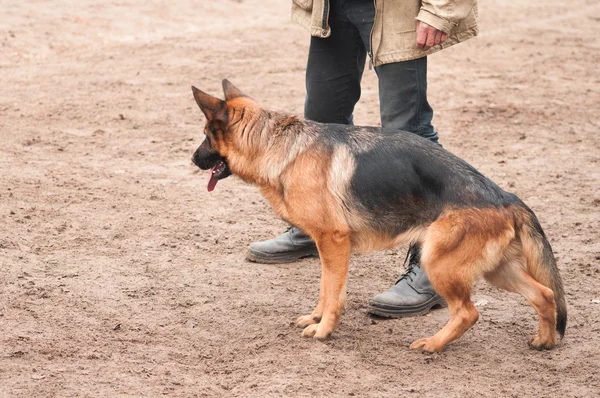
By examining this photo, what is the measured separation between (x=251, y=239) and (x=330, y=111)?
1.21 meters

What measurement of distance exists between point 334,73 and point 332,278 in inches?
57.9

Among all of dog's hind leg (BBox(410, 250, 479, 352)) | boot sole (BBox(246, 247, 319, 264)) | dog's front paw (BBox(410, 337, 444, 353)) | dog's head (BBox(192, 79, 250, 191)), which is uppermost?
dog's head (BBox(192, 79, 250, 191))

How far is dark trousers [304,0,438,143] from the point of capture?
5.11m

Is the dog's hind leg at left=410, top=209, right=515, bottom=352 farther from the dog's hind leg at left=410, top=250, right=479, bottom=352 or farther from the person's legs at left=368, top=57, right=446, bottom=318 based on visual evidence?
the person's legs at left=368, top=57, right=446, bottom=318

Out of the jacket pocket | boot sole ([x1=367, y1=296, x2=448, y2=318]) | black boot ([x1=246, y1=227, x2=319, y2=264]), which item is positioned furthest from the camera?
black boot ([x1=246, y1=227, x2=319, y2=264])

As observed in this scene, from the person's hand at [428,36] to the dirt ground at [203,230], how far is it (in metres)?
1.63

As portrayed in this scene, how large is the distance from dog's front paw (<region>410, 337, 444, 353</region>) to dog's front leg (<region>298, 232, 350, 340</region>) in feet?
1.46

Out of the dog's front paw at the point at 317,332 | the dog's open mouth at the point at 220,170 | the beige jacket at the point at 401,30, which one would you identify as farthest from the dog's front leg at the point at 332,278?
the beige jacket at the point at 401,30

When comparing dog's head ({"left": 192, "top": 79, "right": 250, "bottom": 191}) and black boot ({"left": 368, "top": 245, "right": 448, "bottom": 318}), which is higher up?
dog's head ({"left": 192, "top": 79, "right": 250, "bottom": 191})

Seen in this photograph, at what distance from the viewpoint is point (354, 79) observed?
566 centimetres

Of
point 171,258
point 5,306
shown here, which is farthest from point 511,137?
point 5,306

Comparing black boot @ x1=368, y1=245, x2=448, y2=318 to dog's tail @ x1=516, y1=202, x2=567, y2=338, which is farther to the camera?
black boot @ x1=368, y1=245, x2=448, y2=318

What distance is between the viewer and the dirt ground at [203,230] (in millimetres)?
4348

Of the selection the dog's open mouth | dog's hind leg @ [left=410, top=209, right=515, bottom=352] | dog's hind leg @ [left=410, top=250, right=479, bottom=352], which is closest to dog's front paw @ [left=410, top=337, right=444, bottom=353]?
dog's hind leg @ [left=410, top=250, right=479, bottom=352]
